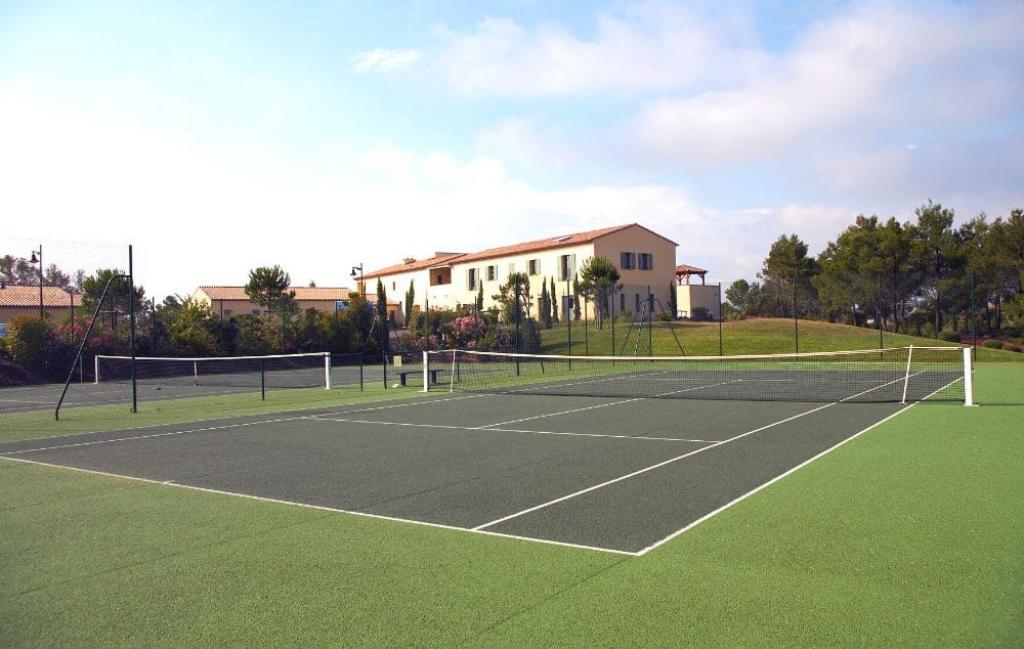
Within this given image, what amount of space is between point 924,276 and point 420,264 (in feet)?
142

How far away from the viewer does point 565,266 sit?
59719 mm

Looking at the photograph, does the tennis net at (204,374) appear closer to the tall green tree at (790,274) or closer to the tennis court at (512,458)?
the tennis court at (512,458)

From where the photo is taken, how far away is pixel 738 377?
28141mm

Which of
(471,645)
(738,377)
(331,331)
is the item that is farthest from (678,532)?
(331,331)

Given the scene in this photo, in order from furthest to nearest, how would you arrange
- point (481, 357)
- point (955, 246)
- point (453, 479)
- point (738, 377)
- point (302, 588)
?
point (955, 246), point (481, 357), point (738, 377), point (453, 479), point (302, 588)

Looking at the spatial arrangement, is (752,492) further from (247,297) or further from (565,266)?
(247,297)

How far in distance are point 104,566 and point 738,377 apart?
969 inches

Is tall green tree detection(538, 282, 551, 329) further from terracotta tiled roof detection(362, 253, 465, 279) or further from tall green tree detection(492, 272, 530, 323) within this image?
terracotta tiled roof detection(362, 253, 465, 279)

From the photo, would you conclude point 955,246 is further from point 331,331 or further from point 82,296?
point 82,296

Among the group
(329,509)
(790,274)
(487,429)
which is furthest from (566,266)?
(329,509)

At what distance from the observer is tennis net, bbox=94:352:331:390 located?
95.0 feet

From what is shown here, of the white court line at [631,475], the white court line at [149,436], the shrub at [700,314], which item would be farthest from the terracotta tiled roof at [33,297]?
the shrub at [700,314]

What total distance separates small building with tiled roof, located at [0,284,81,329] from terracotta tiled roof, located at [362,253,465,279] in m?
40.6

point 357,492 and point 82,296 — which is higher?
point 82,296
